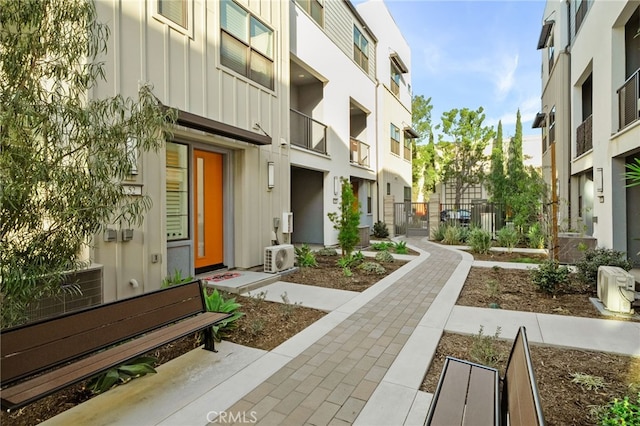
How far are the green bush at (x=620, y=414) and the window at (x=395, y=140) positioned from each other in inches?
726

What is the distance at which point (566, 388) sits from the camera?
3.19 meters

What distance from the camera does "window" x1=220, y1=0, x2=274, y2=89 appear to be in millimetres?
7590

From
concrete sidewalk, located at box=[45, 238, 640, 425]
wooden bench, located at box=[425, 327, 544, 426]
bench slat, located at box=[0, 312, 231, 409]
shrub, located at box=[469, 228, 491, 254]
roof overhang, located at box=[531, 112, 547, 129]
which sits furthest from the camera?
roof overhang, located at box=[531, 112, 547, 129]

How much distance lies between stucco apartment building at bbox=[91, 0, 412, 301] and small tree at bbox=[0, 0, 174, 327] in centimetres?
240

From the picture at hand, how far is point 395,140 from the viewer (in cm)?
2089

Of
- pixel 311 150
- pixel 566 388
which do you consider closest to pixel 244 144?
pixel 311 150

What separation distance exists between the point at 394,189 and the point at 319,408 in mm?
18823

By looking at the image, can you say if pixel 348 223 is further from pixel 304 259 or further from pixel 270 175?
pixel 270 175

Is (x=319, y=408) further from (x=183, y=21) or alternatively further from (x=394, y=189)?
(x=394, y=189)

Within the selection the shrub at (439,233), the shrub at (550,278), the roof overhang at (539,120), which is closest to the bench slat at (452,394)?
the shrub at (550,278)

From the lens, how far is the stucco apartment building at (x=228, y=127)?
5.63 m

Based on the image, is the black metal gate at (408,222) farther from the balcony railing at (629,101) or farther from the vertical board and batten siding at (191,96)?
the vertical board and batten siding at (191,96)

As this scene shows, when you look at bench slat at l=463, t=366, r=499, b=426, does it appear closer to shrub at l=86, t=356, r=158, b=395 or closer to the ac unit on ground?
shrub at l=86, t=356, r=158, b=395

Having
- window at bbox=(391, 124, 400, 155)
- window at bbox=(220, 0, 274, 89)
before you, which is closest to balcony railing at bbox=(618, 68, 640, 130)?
window at bbox=(220, 0, 274, 89)
